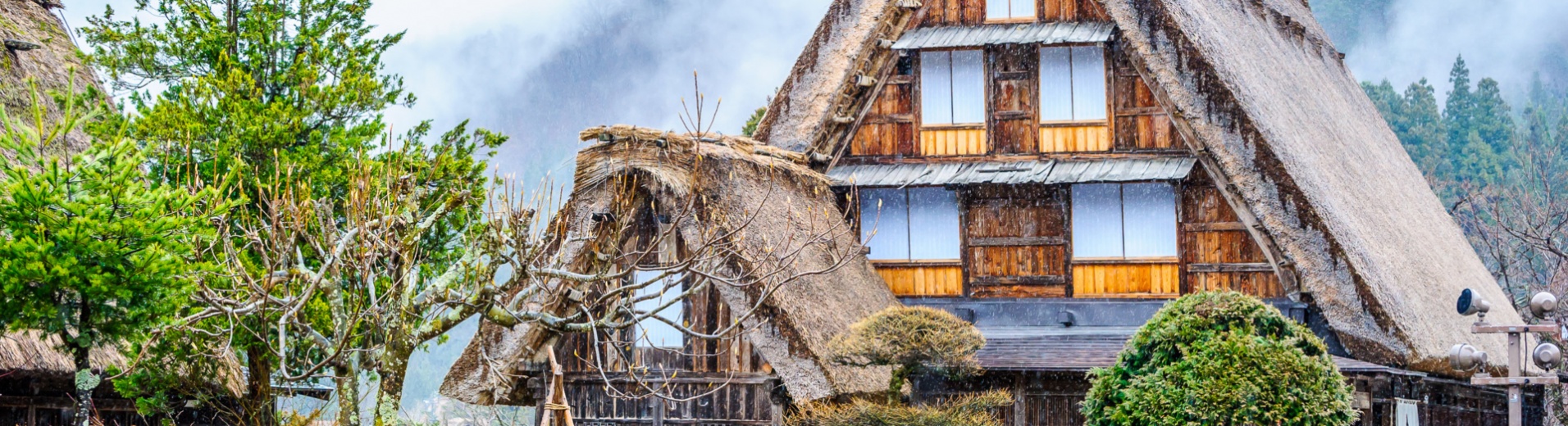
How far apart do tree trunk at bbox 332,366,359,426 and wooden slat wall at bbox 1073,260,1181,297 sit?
8.62m

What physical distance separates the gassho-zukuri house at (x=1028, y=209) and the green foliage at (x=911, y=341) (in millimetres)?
807

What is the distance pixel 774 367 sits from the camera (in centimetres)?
1568

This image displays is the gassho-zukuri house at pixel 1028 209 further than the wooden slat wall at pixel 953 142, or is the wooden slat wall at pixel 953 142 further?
the wooden slat wall at pixel 953 142

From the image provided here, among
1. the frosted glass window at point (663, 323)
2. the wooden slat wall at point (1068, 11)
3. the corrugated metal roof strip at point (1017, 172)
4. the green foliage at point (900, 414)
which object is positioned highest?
the wooden slat wall at point (1068, 11)

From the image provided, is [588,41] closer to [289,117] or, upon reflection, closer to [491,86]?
[491,86]

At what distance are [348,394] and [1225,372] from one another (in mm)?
6658

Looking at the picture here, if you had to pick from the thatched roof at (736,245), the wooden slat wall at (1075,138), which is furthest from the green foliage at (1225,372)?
the wooden slat wall at (1075,138)

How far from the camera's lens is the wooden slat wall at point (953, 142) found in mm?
18391

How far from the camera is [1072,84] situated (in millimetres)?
18125

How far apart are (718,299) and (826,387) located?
1719mm

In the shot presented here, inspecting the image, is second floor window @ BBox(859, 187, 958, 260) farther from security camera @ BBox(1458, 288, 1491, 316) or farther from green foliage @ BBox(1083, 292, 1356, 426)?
security camera @ BBox(1458, 288, 1491, 316)

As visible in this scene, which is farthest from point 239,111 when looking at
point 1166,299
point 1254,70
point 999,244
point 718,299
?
point 1254,70

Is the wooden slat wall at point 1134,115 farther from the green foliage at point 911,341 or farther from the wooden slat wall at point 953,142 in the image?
the green foliage at point 911,341

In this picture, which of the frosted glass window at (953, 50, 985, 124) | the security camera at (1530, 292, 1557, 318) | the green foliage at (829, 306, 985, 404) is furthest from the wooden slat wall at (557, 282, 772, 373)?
→ the security camera at (1530, 292, 1557, 318)
